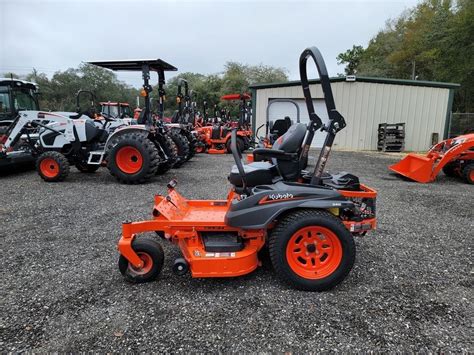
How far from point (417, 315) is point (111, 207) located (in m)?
4.36

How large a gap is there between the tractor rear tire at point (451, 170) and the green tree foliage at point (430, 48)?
15190 millimetres

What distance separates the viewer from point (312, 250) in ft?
9.21

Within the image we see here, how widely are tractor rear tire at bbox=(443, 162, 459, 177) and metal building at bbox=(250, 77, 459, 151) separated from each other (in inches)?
297

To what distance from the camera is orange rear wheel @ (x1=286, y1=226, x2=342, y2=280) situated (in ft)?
9.16

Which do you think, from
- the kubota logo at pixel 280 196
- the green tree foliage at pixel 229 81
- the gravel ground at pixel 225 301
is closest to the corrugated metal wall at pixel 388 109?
the gravel ground at pixel 225 301

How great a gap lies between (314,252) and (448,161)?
6.34 metres

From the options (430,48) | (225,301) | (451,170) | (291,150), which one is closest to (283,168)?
(291,150)

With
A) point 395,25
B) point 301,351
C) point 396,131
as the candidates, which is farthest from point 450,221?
point 395,25

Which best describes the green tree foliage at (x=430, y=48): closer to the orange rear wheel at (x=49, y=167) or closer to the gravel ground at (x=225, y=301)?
the gravel ground at (x=225, y=301)

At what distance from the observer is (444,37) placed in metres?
21.3

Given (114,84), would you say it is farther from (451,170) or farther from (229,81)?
(451,170)

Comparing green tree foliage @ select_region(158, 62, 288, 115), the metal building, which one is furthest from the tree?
the metal building

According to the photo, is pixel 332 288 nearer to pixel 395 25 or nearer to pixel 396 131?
pixel 396 131

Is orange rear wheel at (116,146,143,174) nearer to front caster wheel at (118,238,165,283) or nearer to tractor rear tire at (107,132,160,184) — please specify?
tractor rear tire at (107,132,160,184)
